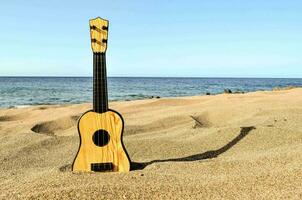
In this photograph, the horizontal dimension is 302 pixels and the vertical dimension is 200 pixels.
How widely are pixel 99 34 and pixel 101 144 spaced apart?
3.71 feet

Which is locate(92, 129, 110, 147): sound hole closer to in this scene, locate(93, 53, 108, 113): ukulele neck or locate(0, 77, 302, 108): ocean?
locate(93, 53, 108, 113): ukulele neck

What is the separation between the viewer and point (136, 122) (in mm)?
7750

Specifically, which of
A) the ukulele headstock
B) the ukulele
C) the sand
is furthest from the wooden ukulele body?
the ukulele headstock

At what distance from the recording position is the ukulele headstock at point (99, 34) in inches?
166

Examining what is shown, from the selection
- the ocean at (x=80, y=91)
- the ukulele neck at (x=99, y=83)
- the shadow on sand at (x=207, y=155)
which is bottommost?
the ocean at (x=80, y=91)

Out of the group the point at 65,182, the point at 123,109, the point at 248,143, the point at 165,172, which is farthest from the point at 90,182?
the point at 123,109

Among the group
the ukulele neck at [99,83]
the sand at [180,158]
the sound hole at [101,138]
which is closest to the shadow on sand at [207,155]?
the sand at [180,158]

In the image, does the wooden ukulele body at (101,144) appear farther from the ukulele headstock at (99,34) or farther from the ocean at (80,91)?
the ocean at (80,91)

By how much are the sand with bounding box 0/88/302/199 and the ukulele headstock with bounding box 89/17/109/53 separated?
1279 mm

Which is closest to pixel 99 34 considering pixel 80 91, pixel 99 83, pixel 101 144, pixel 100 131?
pixel 99 83

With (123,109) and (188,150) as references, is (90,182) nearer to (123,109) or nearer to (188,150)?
(188,150)

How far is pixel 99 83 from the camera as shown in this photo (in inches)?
166

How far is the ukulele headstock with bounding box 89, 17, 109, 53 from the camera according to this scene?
4215 mm

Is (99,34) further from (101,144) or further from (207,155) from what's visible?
(207,155)
